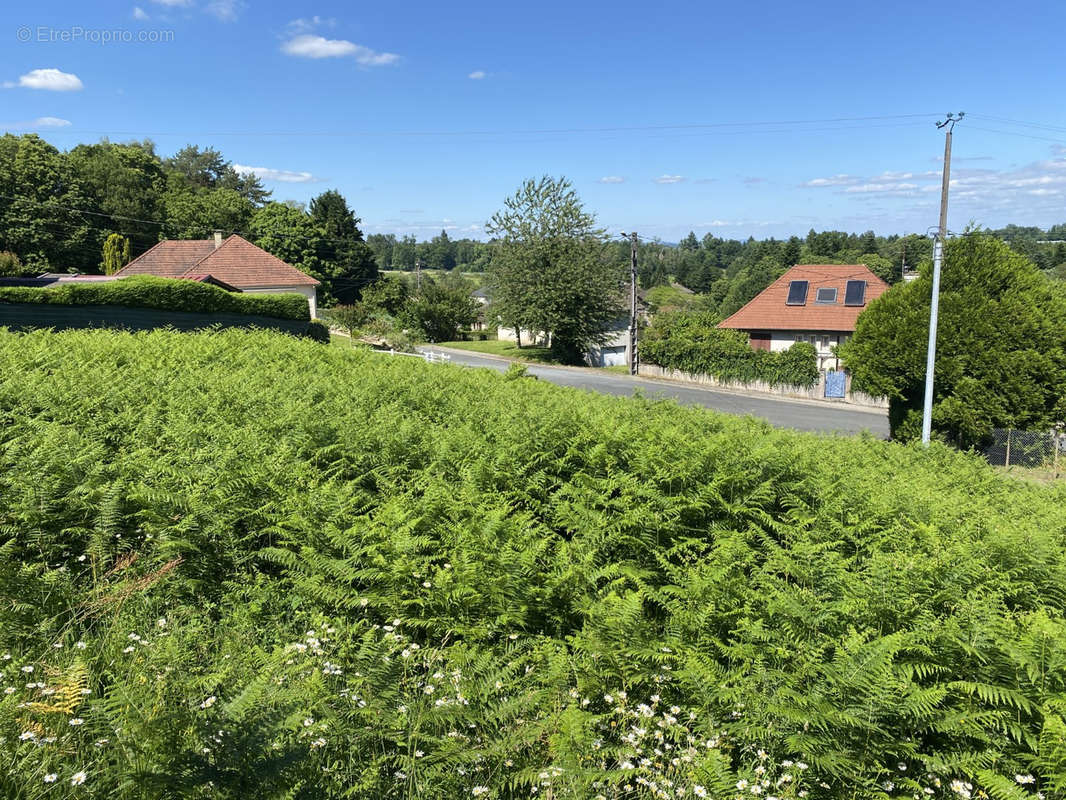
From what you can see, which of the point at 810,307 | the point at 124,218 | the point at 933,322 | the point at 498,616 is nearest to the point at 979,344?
the point at 933,322

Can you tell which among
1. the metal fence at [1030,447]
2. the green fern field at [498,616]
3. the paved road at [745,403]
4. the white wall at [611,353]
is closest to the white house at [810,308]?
the white wall at [611,353]

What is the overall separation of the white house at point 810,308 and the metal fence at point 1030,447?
2490 cm

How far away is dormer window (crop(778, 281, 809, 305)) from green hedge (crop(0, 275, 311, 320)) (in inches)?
1258

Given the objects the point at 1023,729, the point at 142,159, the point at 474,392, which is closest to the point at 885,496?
the point at 1023,729

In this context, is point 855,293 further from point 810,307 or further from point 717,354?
point 717,354

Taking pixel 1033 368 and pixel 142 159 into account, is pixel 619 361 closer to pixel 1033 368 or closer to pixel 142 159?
pixel 1033 368

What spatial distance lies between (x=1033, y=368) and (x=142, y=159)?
3234 inches

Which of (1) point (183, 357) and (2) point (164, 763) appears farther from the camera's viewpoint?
(1) point (183, 357)

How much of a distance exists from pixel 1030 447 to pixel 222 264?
143 feet

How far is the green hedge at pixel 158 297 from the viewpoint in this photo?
80.4 feet

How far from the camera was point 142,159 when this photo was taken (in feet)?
242

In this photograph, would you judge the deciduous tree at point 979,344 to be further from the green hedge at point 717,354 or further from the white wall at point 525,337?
the white wall at point 525,337

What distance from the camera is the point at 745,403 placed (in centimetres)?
3306

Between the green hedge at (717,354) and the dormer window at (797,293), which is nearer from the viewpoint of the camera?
the green hedge at (717,354)
